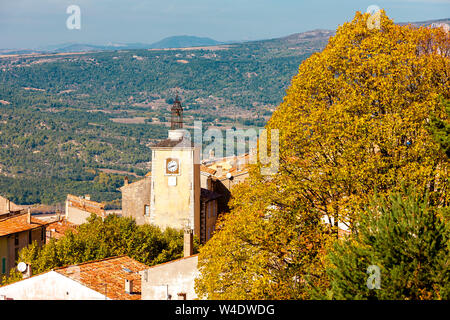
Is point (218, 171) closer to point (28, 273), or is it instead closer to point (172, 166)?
point (172, 166)

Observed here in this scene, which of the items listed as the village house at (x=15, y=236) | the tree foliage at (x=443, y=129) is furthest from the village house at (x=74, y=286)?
the village house at (x=15, y=236)

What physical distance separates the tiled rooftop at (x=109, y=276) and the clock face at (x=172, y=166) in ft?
78.8

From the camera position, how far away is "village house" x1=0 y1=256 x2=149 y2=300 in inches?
1172

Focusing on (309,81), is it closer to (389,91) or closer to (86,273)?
(389,91)

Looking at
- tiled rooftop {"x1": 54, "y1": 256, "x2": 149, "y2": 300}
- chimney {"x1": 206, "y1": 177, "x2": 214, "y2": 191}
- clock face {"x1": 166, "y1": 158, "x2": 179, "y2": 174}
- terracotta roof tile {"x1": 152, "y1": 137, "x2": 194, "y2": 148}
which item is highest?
terracotta roof tile {"x1": 152, "y1": 137, "x2": 194, "y2": 148}

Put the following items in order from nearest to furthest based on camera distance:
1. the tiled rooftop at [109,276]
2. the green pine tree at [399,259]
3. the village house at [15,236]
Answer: the green pine tree at [399,259], the tiled rooftop at [109,276], the village house at [15,236]

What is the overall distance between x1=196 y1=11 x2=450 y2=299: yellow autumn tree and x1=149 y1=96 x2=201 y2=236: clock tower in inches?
1315

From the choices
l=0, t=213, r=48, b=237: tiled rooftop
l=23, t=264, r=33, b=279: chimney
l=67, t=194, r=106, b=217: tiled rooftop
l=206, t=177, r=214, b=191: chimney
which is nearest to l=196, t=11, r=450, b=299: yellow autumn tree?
l=23, t=264, r=33, b=279: chimney

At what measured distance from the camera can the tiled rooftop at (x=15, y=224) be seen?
5565 cm

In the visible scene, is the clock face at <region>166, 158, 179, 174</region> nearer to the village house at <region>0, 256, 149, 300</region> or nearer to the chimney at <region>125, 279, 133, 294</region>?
the village house at <region>0, 256, 149, 300</region>

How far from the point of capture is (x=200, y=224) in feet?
205

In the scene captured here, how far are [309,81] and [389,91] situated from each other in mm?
2955

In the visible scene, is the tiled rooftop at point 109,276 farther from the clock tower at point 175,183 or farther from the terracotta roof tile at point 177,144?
the terracotta roof tile at point 177,144

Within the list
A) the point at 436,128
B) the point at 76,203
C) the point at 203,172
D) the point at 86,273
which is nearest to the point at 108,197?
the point at 76,203
